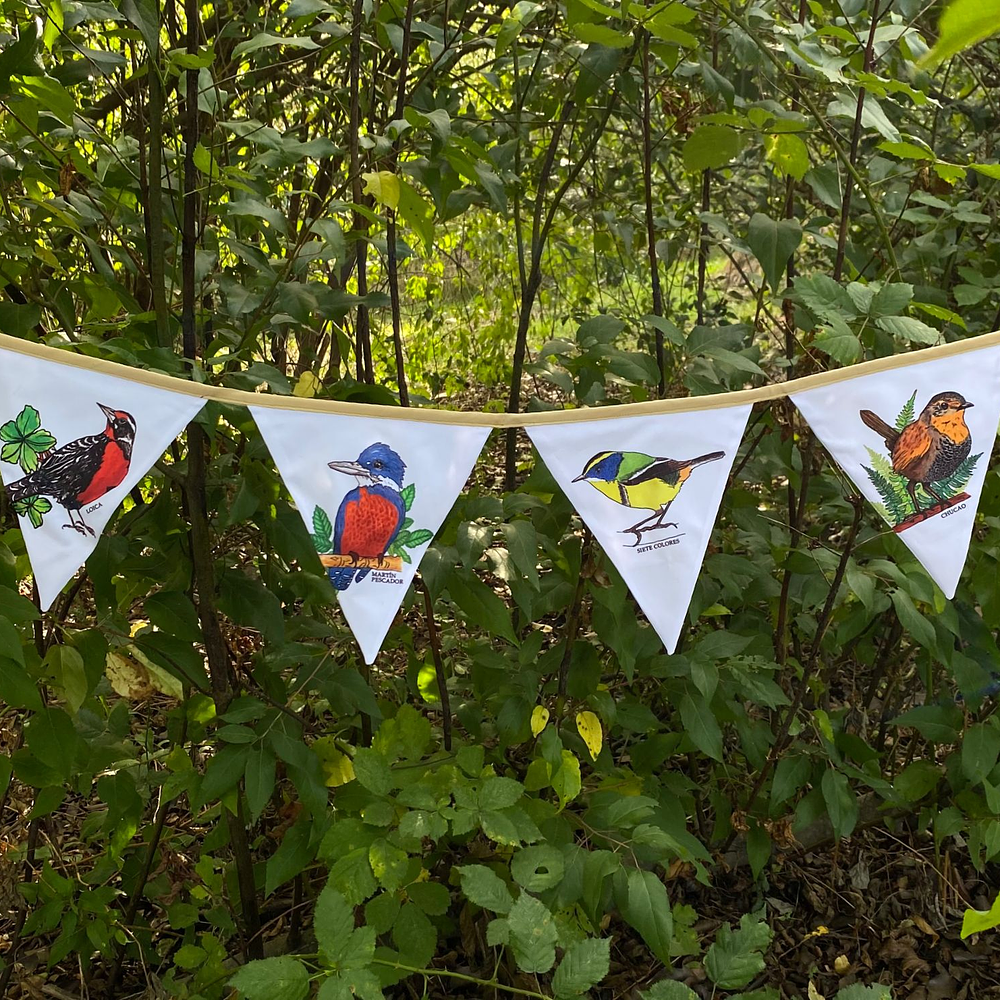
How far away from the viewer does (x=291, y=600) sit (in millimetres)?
2014

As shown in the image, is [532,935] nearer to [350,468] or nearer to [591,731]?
[591,731]

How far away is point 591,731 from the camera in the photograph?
1.77 m

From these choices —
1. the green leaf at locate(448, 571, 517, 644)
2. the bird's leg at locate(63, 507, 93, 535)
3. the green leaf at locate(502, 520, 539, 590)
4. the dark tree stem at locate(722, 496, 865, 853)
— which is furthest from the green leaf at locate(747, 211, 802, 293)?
the bird's leg at locate(63, 507, 93, 535)

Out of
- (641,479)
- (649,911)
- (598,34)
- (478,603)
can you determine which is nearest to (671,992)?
(649,911)

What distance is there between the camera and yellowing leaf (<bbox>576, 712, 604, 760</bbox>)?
176 cm

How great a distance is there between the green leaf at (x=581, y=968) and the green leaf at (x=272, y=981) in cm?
36

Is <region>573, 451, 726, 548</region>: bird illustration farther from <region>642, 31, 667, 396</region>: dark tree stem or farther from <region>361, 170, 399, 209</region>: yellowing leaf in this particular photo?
<region>361, 170, 399, 209</region>: yellowing leaf

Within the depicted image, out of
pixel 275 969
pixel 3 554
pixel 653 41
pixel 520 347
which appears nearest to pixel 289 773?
pixel 275 969

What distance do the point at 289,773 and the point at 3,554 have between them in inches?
23.6

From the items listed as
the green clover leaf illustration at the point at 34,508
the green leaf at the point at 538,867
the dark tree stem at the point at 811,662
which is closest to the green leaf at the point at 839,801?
the dark tree stem at the point at 811,662

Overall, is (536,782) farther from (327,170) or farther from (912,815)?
(327,170)

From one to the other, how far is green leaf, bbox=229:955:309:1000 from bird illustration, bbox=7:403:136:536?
667 mm

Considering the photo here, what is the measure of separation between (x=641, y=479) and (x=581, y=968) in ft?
2.34

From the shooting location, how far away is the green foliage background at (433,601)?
149 cm
